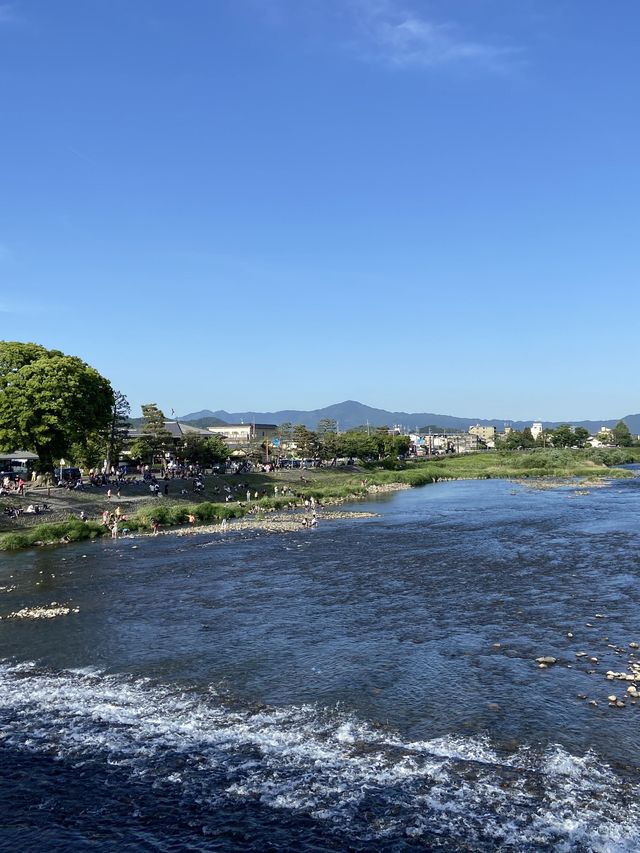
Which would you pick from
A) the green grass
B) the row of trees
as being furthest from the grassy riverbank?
the row of trees

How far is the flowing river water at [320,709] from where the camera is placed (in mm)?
12531

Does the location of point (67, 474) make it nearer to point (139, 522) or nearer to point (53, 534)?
point (139, 522)

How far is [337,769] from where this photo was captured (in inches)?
567

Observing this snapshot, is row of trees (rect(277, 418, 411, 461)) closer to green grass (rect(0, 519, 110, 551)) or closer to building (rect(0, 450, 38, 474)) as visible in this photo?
building (rect(0, 450, 38, 474))

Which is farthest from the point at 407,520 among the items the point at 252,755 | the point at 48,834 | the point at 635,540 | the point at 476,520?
the point at 48,834

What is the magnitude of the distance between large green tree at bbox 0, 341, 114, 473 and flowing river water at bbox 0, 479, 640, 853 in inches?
766

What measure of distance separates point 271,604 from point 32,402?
1322 inches

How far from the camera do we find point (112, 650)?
22.8 meters

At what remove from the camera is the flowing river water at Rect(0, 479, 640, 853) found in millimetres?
12531

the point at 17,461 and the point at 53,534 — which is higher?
the point at 17,461

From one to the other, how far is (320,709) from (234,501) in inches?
1987

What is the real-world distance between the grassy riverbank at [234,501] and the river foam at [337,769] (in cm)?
2852

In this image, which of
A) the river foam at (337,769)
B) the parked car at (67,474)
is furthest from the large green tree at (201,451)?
the river foam at (337,769)

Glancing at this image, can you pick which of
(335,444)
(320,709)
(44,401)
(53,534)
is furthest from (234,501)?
(335,444)
